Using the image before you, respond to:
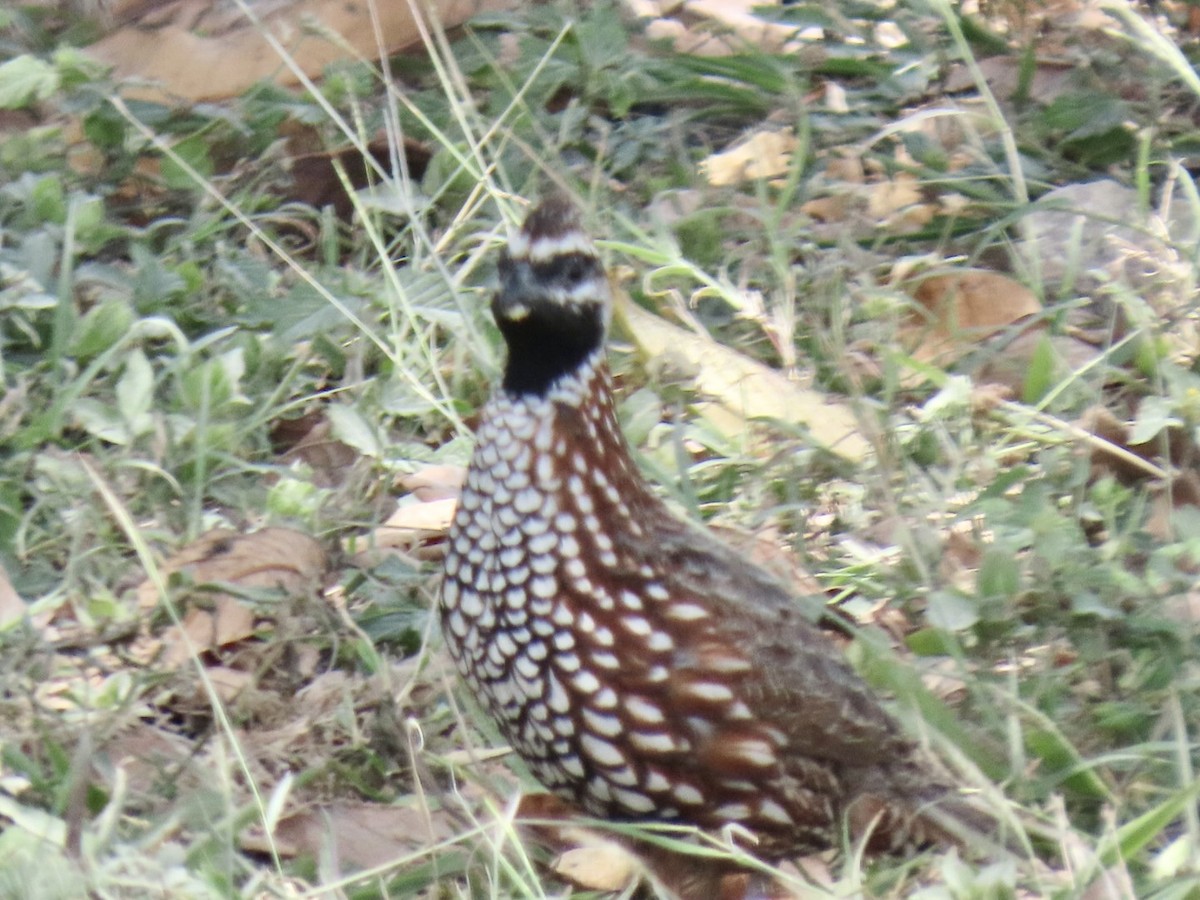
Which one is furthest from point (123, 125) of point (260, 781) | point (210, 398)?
point (260, 781)

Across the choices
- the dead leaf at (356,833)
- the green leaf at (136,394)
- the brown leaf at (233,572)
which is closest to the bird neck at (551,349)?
the dead leaf at (356,833)

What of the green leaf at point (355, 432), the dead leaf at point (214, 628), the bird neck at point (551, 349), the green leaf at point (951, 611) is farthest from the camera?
the green leaf at point (355, 432)

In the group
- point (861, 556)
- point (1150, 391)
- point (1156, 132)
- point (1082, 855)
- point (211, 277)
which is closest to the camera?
point (1082, 855)

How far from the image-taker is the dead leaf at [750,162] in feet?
17.6

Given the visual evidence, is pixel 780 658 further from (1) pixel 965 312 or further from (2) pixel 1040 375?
(1) pixel 965 312

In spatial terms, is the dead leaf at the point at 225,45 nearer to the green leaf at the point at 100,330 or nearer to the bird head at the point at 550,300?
the green leaf at the point at 100,330

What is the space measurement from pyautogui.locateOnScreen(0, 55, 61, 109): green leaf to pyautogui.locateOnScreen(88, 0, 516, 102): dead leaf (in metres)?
0.33

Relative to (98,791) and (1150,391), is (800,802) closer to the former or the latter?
(98,791)

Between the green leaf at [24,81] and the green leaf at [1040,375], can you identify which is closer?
the green leaf at [1040,375]

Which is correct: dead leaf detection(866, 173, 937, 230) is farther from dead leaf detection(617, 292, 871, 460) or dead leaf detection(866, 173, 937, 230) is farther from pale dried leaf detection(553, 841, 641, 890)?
pale dried leaf detection(553, 841, 641, 890)

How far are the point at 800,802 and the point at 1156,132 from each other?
290 centimetres

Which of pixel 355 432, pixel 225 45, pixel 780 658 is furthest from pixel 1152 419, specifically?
pixel 225 45

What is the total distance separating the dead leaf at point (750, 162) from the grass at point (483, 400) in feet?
0.17

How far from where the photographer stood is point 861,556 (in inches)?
163
